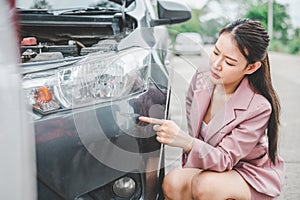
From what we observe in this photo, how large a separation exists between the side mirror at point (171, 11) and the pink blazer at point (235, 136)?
121cm

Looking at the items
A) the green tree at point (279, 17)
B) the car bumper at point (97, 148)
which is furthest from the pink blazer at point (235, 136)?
the green tree at point (279, 17)

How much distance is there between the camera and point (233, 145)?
6.24ft

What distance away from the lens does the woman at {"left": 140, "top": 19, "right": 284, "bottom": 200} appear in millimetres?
1903

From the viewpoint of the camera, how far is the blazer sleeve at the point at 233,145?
1877 mm

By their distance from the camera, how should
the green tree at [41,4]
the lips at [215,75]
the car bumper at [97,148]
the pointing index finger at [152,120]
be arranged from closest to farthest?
the car bumper at [97,148]
the pointing index finger at [152,120]
the lips at [215,75]
the green tree at [41,4]

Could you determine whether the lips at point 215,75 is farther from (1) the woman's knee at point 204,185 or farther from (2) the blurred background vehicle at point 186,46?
(1) the woman's knee at point 204,185

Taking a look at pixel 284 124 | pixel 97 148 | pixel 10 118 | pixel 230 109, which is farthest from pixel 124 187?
pixel 284 124

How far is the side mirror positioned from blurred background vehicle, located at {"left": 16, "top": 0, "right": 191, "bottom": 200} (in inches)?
37.4

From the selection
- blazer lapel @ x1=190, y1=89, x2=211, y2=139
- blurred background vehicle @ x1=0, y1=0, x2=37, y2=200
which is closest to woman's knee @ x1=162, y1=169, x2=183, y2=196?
blazer lapel @ x1=190, y1=89, x2=211, y2=139

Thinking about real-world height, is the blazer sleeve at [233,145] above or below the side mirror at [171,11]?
below

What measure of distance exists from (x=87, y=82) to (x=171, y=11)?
160 cm

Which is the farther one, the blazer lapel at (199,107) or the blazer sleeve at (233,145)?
the blazer lapel at (199,107)

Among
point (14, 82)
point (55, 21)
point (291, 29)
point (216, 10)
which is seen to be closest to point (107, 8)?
point (55, 21)

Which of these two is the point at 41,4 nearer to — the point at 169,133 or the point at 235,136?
the point at 169,133
